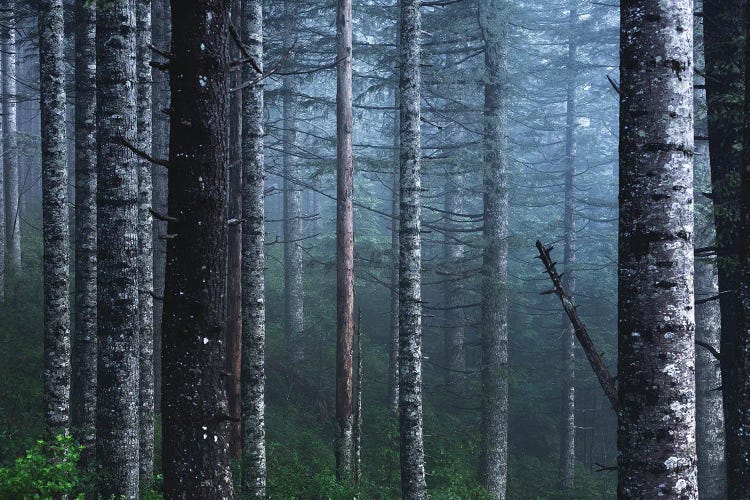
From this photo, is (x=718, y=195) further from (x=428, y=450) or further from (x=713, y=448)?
(x=428, y=450)

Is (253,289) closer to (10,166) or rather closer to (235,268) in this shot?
(235,268)

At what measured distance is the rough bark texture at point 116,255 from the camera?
8.05m

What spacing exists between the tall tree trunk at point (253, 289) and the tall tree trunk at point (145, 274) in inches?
65.2

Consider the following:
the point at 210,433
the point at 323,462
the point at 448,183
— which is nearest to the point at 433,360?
the point at 448,183

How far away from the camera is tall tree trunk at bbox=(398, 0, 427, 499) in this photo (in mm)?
11773

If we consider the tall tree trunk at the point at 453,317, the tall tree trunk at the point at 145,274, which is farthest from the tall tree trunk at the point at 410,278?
the tall tree trunk at the point at 453,317

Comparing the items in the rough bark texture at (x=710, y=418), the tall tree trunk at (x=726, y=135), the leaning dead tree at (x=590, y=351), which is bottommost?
the rough bark texture at (x=710, y=418)

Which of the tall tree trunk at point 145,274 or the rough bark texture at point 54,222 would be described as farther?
the tall tree trunk at point 145,274

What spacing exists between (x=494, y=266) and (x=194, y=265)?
14.3 meters

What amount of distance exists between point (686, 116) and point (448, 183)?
21125 millimetres

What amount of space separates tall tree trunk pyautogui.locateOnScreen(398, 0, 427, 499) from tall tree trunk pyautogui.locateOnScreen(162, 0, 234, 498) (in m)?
7.08

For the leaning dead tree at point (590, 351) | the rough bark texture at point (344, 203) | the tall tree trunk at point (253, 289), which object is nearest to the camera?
the leaning dead tree at point (590, 351)

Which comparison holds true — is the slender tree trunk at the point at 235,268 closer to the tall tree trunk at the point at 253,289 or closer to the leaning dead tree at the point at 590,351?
the tall tree trunk at the point at 253,289

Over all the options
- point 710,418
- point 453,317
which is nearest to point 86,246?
point 710,418
